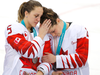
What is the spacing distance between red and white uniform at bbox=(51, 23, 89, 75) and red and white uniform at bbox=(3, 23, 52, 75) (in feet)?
0.55

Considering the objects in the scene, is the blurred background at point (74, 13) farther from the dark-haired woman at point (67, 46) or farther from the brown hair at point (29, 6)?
the brown hair at point (29, 6)

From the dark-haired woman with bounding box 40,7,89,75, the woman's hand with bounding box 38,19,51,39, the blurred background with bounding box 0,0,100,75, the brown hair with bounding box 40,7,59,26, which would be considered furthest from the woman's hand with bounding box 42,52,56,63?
the blurred background with bounding box 0,0,100,75

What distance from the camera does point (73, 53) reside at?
207cm

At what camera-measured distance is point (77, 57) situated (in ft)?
Result: 6.54

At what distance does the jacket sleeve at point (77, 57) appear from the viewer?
1.99 metres

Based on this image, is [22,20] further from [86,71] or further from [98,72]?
[98,72]

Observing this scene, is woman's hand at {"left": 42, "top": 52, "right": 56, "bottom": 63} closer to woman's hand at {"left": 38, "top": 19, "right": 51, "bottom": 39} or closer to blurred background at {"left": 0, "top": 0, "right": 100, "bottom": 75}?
woman's hand at {"left": 38, "top": 19, "right": 51, "bottom": 39}

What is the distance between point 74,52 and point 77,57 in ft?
0.33

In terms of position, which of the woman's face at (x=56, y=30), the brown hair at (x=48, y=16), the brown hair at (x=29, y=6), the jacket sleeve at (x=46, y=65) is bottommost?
the jacket sleeve at (x=46, y=65)

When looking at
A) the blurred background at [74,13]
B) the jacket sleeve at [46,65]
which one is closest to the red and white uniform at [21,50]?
the jacket sleeve at [46,65]

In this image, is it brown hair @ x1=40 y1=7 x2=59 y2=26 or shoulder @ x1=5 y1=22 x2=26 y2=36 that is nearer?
shoulder @ x1=5 y1=22 x2=26 y2=36

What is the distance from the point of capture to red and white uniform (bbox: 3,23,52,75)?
1.79 meters

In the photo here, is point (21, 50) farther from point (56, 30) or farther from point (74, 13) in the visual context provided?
point (74, 13)

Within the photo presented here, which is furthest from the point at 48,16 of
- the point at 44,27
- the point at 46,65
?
the point at 46,65
